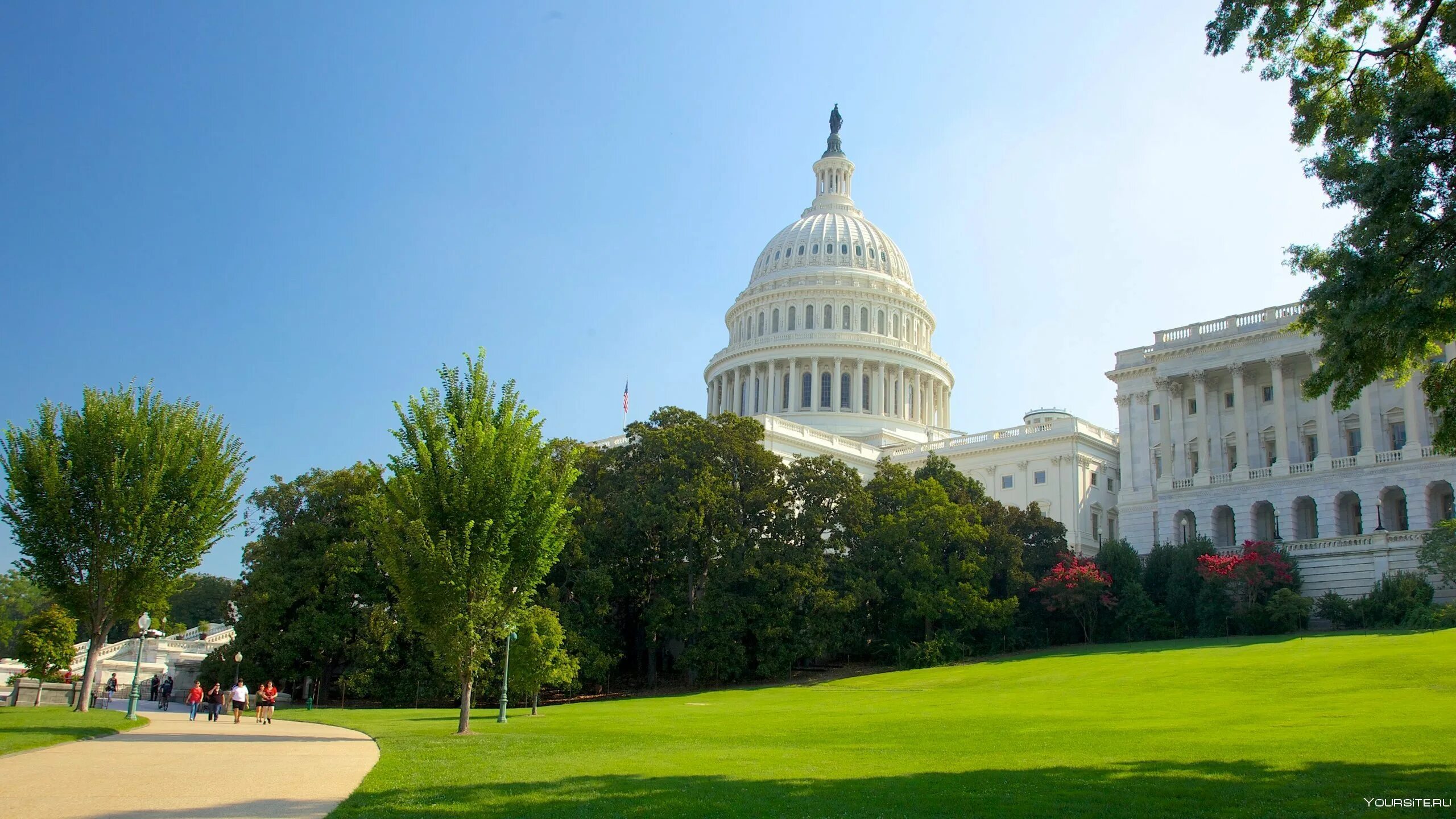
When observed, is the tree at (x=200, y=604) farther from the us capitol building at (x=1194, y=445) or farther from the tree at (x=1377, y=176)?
the tree at (x=1377, y=176)

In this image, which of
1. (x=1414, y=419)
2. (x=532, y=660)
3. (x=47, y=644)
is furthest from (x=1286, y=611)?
(x=47, y=644)

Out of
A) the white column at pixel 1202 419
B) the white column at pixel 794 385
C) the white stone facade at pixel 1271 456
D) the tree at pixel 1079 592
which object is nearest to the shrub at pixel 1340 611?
the white stone facade at pixel 1271 456

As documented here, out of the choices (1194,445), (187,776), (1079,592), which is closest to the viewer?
(187,776)

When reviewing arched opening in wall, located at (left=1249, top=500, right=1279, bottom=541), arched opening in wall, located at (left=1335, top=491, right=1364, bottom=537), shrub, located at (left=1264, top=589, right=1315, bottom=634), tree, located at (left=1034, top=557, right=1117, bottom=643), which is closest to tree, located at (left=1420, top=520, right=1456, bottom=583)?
shrub, located at (left=1264, top=589, right=1315, bottom=634)

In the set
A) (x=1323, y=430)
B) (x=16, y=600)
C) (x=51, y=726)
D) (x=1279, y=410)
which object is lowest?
(x=51, y=726)

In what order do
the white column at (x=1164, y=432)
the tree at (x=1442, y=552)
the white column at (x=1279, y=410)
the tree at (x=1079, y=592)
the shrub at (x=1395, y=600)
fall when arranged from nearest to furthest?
the tree at (x=1442, y=552) < the shrub at (x=1395, y=600) < the tree at (x=1079, y=592) < the white column at (x=1279, y=410) < the white column at (x=1164, y=432)

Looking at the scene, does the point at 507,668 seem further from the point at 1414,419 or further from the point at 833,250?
the point at 833,250

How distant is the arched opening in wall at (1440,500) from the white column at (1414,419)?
134 cm

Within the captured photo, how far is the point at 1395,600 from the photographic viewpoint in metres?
53.8

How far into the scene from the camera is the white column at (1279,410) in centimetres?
7031

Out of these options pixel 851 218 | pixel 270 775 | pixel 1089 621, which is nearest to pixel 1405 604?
pixel 1089 621

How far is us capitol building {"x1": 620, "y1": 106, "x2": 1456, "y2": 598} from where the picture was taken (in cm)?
6481

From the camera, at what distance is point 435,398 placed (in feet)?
98.3

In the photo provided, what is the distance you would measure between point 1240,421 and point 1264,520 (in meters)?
6.34
